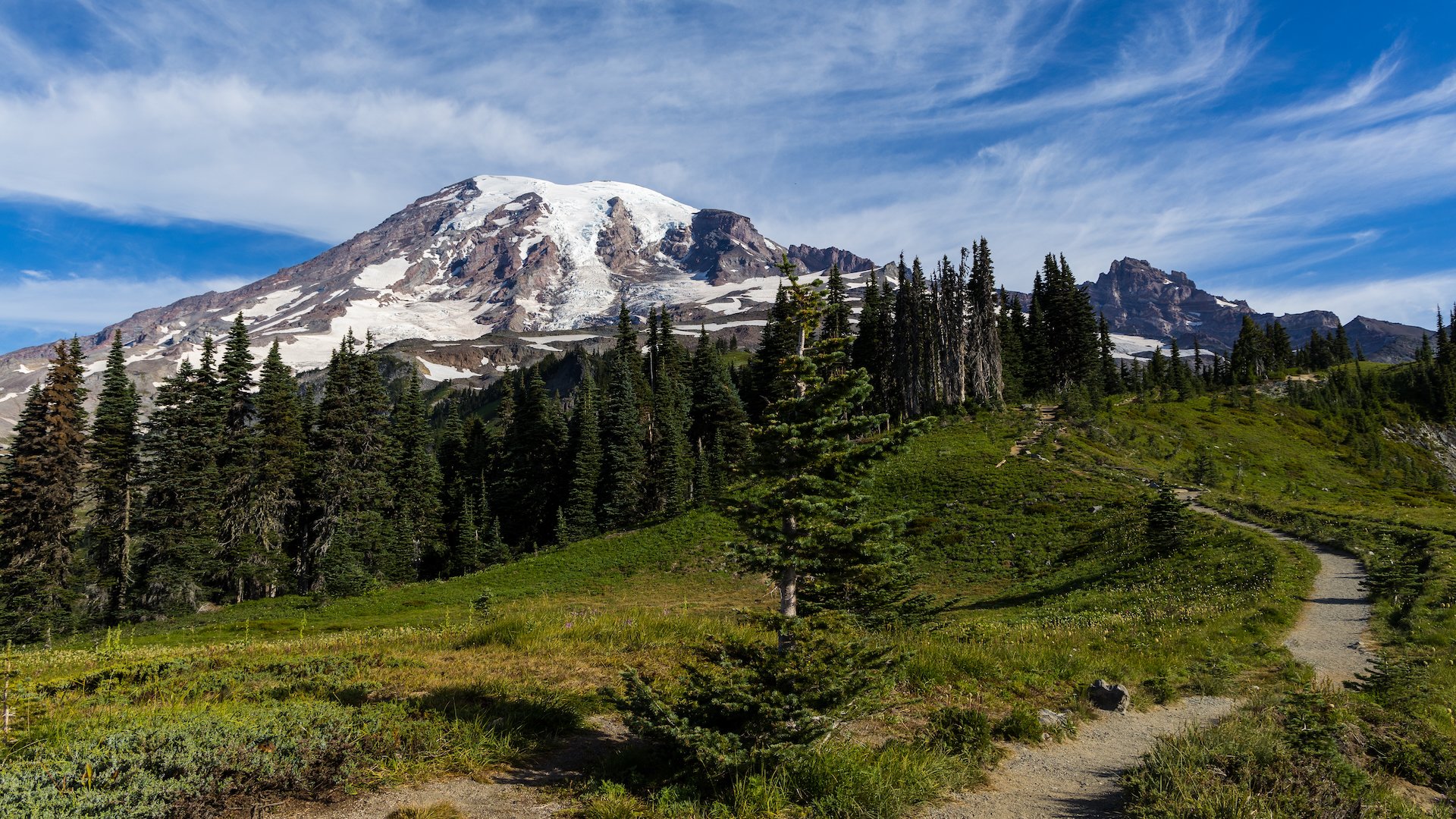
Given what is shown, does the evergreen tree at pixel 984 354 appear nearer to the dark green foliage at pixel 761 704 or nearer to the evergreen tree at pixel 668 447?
the evergreen tree at pixel 668 447

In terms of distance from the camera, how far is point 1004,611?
24547 mm

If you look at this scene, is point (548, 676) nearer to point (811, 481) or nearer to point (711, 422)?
point (811, 481)

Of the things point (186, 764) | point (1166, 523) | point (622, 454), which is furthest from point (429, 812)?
point (622, 454)

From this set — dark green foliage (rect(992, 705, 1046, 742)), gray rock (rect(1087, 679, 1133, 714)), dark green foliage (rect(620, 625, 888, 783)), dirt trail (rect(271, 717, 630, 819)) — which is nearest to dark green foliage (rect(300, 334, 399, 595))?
dirt trail (rect(271, 717, 630, 819))

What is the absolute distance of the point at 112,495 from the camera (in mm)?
41625

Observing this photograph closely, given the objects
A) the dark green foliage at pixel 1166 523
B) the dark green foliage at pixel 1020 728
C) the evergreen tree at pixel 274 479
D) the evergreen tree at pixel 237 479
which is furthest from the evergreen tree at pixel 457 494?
the dark green foliage at pixel 1020 728

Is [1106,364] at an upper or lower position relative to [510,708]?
upper

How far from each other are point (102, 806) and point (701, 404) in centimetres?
7236

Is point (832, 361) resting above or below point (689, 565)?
above

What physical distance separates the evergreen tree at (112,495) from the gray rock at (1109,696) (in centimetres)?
5263

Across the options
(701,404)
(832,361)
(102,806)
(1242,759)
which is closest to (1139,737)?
(1242,759)

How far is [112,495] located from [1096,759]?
55125 millimetres

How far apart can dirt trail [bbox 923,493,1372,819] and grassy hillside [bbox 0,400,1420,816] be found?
42cm

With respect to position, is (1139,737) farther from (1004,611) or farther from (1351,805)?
(1004,611)
